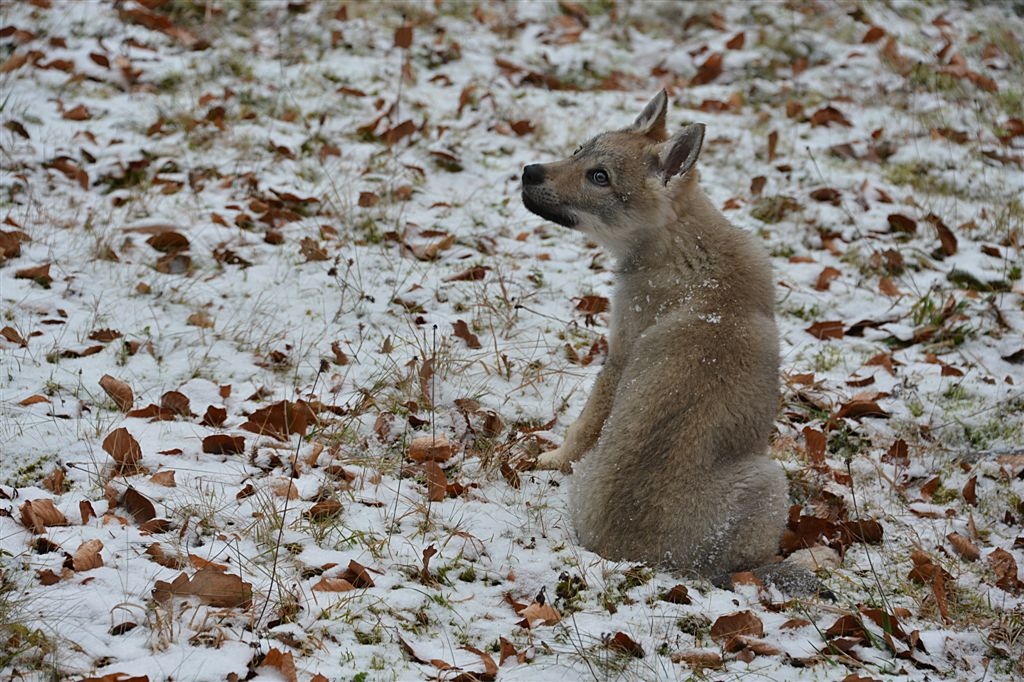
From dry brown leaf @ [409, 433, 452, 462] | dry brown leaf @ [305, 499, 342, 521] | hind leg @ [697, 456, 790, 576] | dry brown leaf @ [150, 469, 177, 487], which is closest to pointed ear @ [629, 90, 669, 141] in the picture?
hind leg @ [697, 456, 790, 576]

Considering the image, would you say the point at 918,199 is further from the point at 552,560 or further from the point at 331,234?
the point at 552,560

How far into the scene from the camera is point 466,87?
32.9 feet

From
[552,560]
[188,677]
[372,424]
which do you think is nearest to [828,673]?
[552,560]

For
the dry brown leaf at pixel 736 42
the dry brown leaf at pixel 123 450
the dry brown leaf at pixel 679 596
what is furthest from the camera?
the dry brown leaf at pixel 736 42

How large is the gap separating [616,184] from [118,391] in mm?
3084

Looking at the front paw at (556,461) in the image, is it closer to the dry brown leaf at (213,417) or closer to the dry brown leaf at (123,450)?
the dry brown leaf at (213,417)

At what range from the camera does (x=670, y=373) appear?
4.81 meters

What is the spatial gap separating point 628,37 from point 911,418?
677 centimetres

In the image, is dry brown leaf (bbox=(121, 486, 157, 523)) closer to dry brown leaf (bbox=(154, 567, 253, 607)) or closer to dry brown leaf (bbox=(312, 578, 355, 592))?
dry brown leaf (bbox=(154, 567, 253, 607))

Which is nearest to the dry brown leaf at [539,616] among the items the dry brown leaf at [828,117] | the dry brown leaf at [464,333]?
the dry brown leaf at [464,333]

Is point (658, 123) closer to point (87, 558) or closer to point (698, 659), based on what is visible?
point (698, 659)

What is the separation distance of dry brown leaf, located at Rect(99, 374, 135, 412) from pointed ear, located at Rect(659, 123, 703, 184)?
10.8 ft

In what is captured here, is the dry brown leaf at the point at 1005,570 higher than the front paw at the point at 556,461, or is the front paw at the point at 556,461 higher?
the front paw at the point at 556,461

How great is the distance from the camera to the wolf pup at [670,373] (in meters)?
4.63
